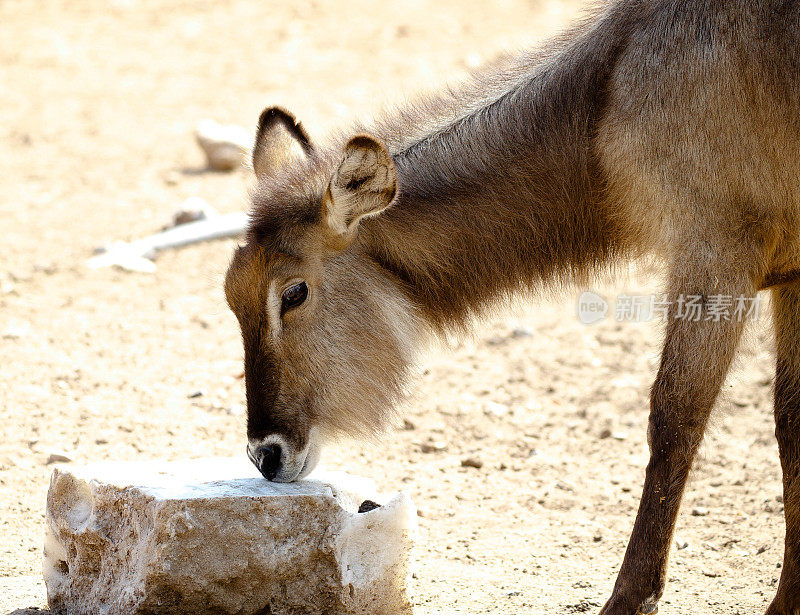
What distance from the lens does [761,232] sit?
11.9 ft

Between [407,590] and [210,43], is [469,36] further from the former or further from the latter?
[407,590]

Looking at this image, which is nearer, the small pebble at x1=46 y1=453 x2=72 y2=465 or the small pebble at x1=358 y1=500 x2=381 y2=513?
the small pebble at x1=358 y1=500 x2=381 y2=513

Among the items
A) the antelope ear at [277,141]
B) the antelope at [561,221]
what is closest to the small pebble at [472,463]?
the antelope at [561,221]

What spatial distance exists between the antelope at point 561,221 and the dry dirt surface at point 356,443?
0.83 ft

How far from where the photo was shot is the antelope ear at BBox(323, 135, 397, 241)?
3664 millimetres

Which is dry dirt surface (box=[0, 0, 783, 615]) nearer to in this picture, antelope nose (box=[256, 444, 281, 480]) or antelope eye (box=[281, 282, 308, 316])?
antelope nose (box=[256, 444, 281, 480])

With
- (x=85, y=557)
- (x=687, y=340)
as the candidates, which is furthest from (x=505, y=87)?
(x=85, y=557)

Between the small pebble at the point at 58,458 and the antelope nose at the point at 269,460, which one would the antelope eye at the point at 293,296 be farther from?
the small pebble at the point at 58,458

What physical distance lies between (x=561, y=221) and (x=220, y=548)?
175cm

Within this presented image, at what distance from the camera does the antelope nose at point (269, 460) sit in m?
3.78

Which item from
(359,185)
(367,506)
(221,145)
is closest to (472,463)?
(367,506)

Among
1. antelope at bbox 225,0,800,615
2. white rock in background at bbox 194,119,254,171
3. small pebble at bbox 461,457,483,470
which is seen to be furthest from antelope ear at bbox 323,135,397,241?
→ white rock in background at bbox 194,119,254,171

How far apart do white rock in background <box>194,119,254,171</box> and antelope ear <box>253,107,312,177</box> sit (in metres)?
4.66

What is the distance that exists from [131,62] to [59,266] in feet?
17.9
